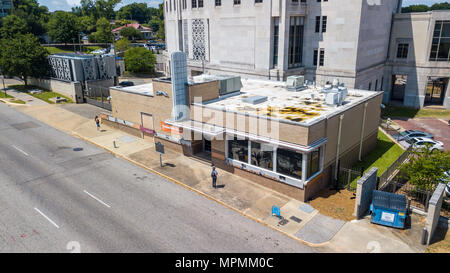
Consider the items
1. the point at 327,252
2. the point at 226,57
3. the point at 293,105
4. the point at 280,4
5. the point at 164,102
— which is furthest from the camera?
the point at 226,57

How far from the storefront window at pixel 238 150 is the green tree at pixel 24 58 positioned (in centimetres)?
4521

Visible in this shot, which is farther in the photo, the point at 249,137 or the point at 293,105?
the point at 293,105

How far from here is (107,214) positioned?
2092 cm

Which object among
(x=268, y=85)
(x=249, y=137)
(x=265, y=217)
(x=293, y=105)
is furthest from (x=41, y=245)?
(x=268, y=85)

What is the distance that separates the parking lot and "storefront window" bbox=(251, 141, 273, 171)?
24129 millimetres

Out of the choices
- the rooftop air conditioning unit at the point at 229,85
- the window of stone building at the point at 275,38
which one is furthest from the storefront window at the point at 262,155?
the window of stone building at the point at 275,38

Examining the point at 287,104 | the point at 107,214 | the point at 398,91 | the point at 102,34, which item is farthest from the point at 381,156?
the point at 102,34

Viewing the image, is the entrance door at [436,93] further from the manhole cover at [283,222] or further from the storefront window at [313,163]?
the manhole cover at [283,222]

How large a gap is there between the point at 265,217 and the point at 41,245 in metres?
12.9

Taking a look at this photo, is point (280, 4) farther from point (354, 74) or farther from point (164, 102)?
point (164, 102)

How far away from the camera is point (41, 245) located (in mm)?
17906

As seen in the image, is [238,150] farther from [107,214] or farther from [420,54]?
[420,54]

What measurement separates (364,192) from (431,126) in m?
28.2

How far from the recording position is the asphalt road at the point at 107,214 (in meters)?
18.0
